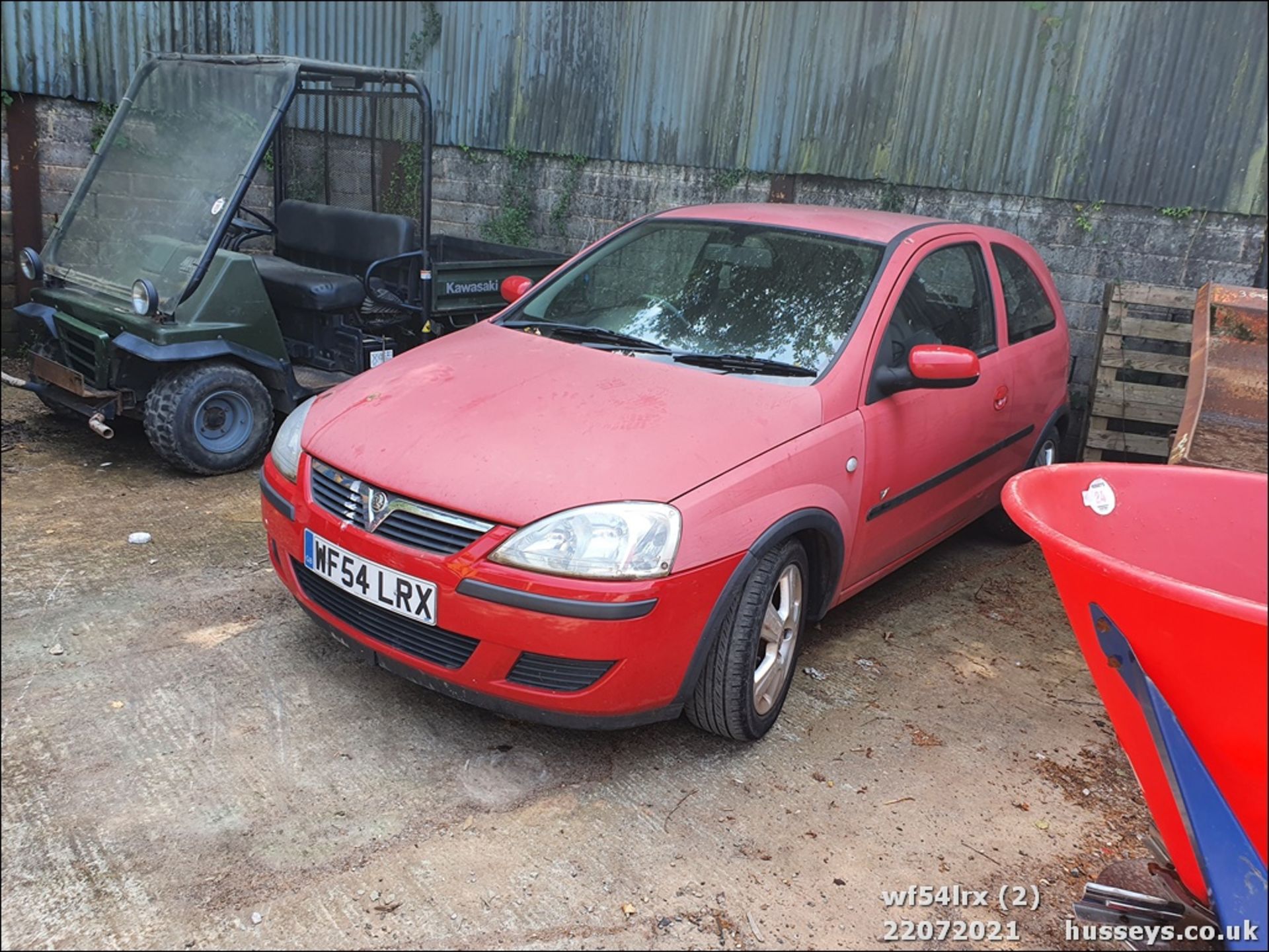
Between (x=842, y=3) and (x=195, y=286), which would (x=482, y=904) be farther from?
(x=842, y=3)

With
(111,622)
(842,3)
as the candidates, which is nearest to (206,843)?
(111,622)

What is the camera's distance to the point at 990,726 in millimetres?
3572

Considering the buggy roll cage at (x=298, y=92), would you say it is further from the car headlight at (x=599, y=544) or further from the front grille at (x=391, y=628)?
the car headlight at (x=599, y=544)

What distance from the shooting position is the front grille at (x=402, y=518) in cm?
282

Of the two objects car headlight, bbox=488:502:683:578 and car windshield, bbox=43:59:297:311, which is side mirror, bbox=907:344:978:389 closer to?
car headlight, bbox=488:502:683:578

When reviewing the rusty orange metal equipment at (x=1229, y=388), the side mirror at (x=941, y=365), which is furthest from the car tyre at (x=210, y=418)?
the rusty orange metal equipment at (x=1229, y=388)

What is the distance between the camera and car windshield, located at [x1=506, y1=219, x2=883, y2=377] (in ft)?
12.0

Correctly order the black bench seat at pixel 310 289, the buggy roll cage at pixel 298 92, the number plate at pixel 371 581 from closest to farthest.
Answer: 1. the number plate at pixel 371 581
2. the buggy roll cage at pixel 298 92
3. the black bench seat at pixel 310 289

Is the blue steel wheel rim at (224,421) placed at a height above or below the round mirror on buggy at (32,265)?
below

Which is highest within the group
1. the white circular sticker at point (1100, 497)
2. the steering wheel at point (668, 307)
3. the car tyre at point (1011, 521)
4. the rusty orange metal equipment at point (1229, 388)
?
the rusty orange metal equipment at point (1229, 388)

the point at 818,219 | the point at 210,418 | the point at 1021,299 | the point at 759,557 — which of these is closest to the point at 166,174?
the point at 210,418

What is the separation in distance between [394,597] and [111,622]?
114cm

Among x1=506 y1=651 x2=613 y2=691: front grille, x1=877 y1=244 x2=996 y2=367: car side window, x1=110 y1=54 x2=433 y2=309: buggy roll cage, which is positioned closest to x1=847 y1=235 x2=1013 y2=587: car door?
x1=877 y1=244 x2=996 y2=367: car side window

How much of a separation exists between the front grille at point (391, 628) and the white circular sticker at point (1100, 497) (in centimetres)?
165
